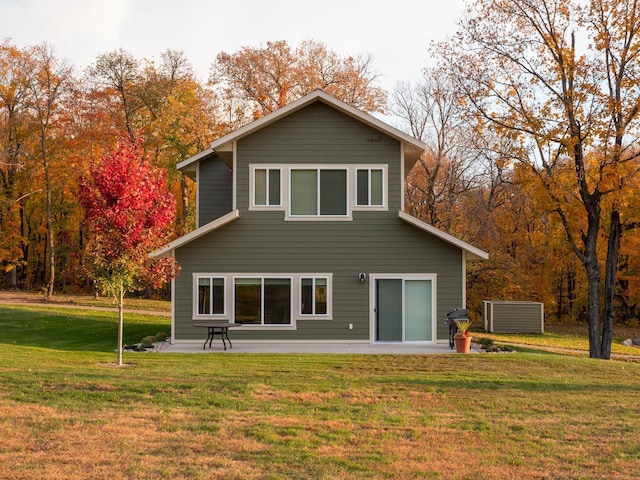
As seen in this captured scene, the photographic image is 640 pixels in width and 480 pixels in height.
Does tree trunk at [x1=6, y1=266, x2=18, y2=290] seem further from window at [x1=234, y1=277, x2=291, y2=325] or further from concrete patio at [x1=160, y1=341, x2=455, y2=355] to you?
window at [x1=234, y1=277, x2=291, y2=325]

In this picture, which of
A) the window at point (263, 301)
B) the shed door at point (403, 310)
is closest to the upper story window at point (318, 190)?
the window at point (263, 301)

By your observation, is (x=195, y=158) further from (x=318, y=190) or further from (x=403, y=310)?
(x=403, y=310)

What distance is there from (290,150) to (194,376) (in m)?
8.67

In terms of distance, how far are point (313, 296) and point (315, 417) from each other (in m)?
9.83

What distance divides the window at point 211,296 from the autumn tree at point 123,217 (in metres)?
4.56

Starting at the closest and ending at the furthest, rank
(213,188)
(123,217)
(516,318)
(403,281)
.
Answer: (123,217), (403,281), (213,188), (516,318)

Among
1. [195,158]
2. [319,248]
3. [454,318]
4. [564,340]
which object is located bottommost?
[564,340]

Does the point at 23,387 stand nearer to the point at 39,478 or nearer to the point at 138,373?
the point at 138,373

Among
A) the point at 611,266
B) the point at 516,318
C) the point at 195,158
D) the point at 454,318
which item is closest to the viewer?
the point at 454,318

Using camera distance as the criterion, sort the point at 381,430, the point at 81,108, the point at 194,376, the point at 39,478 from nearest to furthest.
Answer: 1. the point at 39,478
2. the point at 381,430
3. the point at 194,376
4. the point at 81,108

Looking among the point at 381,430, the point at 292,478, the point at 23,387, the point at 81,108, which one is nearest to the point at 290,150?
the point at 23,387

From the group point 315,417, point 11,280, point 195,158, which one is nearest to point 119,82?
point 11,280

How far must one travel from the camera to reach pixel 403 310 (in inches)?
765

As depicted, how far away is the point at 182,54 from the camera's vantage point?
4328 centimetres
